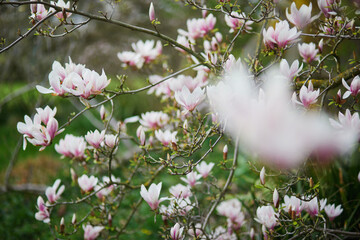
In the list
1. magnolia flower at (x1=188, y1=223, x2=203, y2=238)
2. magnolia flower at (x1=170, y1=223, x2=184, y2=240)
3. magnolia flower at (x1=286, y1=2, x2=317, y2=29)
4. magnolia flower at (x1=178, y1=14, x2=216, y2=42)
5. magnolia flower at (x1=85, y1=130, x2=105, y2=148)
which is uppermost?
magnolia flower at (x1=286, y1=2, x2=317, y2=29)

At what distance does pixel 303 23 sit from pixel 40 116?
1.16 metres

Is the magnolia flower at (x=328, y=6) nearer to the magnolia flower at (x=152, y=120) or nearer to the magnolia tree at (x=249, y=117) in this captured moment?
the magnolia tree at (x=249, y=117)

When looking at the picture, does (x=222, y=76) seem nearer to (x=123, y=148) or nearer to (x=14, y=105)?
(x=123, y=148)

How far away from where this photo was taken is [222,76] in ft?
4.46

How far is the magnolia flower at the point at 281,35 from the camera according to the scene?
1247 millimetres

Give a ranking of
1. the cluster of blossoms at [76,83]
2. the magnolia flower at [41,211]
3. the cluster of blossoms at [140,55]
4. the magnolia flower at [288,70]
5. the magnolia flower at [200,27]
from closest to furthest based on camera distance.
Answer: the cluster of blossoms at [76,83], the magnolia flower at [288,70], the magnolia flower at [41,211], the magnolia flower at [200,27], the cluster of blossoms at [140,55]

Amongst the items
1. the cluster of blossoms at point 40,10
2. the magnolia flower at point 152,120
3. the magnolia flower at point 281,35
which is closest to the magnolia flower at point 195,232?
the magnolia flower at point 152,120

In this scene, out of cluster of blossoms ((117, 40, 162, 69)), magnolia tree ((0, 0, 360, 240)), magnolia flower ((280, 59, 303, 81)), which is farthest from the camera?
cluster of blossoms ((117, 40, 162, 69))

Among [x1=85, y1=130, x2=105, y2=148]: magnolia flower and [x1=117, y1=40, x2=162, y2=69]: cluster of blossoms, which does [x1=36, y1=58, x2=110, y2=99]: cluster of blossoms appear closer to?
[x1=85, y1=130, x2=105, y2=148]: magnolia flower

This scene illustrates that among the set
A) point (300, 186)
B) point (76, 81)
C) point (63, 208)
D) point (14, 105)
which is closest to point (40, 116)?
point (76, 81)

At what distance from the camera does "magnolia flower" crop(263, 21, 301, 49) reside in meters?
1.25

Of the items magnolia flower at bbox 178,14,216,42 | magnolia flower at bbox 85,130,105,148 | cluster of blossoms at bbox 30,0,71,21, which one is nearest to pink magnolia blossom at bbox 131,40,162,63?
magnolia flower at bbox 178,14,216,42

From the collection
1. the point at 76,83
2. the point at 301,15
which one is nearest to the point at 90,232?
the point at 76,83

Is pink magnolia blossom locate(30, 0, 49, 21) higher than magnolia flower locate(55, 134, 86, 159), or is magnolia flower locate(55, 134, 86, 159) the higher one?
pink magnolia blossom locate(30, 0, 49, 21)
